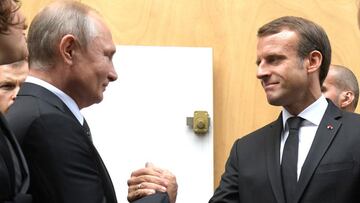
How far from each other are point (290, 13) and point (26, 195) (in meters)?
2.59

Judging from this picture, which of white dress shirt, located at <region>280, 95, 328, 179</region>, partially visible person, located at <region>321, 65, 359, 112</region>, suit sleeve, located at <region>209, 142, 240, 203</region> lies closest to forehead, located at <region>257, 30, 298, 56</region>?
white dress shirt, located at <region>280, 95, 328, 179</region>

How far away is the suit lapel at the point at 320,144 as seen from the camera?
215 centimetres

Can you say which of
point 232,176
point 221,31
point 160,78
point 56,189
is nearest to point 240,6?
point 221,31

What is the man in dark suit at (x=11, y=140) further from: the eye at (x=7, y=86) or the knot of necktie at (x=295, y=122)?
the knot of necktie at (x=295, y=122)

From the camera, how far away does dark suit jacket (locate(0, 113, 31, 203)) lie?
52.9 inches

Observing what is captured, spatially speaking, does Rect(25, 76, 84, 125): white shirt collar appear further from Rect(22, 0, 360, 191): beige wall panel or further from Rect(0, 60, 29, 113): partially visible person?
Rect(22, 0, 360, 191): beige wall panel

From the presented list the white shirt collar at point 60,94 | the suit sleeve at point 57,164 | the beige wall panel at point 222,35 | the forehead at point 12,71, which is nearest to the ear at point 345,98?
the beige wall panel at point 222,35

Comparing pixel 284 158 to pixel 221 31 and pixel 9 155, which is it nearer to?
pixel 9 155

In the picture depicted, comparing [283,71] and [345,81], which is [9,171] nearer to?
[283,71]

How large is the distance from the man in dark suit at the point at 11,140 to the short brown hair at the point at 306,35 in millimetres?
1259

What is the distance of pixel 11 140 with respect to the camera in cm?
142

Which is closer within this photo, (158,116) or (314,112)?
(314,112)

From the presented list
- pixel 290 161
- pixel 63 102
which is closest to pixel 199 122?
pixel 290 161

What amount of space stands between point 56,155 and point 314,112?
3.88 ft
